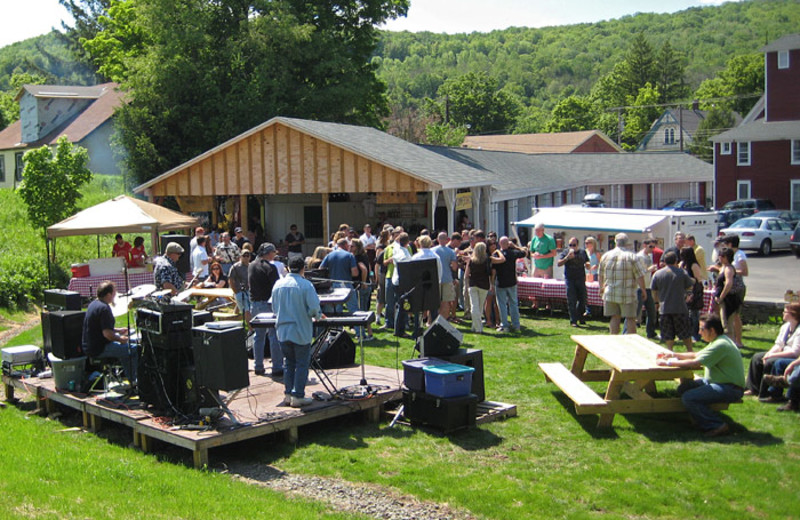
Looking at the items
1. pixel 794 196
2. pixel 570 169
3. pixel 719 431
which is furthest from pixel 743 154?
pixel 719 431

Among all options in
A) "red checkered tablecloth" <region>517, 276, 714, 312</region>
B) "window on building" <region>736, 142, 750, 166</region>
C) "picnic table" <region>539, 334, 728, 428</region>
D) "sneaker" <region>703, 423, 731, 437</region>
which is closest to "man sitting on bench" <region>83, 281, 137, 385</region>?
"picnic table" <region>539, 334, 728, 428</region>

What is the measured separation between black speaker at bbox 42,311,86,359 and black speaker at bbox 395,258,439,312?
3.89m

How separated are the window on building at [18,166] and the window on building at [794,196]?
129 ft

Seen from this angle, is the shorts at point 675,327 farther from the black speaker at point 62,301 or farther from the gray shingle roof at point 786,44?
the gray shingle roof at point 786,44

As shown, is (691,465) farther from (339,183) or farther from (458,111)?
(458,111)

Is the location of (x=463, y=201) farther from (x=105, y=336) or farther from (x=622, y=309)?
(x=105, y=336)

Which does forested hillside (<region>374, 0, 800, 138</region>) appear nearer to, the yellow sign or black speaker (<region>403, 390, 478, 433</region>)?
the yellow sign

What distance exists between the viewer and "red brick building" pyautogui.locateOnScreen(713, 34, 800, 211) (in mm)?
42875

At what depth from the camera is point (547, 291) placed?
15.7m

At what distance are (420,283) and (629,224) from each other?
8.11 meters

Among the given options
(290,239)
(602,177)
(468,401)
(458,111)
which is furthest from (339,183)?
(458,111)

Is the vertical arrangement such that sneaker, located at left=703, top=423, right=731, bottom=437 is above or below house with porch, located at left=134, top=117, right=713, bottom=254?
below

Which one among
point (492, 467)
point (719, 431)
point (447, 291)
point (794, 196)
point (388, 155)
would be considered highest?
point (388, 155)

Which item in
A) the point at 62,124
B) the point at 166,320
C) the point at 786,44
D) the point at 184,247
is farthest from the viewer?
the point at 786,44
